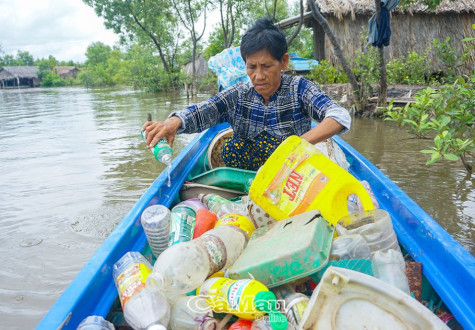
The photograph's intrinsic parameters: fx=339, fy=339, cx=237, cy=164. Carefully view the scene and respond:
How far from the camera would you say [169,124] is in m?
2.11

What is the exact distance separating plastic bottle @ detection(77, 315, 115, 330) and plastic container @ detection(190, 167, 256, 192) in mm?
1470

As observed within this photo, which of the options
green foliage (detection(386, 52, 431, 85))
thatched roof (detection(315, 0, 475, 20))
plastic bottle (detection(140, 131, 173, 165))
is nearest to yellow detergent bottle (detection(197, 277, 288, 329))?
plastic bottle (detection(140, 131, 173, 165))

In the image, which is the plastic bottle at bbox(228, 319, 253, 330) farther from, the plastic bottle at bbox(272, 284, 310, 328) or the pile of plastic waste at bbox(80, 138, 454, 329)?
the plastic bottle at bbox(272, 284, 310, 328)

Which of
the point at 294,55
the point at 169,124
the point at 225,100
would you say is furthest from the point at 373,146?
the point at 294,55

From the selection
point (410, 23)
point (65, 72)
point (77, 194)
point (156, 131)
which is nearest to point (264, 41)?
point (156, 131)

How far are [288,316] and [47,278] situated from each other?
→ 2.24 meters

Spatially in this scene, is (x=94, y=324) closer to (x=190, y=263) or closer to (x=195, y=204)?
(x=190, y=263)

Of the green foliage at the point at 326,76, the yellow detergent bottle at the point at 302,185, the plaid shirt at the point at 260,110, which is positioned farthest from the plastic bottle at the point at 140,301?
the green foliage at the point at 326,76

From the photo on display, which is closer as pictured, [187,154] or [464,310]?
[464,310]

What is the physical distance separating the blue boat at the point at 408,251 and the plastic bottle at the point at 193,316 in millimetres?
330

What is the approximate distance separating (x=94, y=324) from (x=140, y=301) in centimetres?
17

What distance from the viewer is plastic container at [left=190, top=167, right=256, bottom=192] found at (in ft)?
8.33

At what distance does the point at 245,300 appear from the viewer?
1.12m

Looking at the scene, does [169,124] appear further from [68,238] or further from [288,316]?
[68,238]
